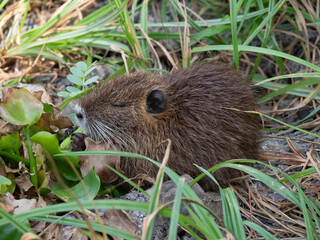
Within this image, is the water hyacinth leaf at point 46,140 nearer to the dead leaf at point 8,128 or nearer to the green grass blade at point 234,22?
the dead leaf at point 8,128

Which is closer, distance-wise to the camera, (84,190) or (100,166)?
(84,190)

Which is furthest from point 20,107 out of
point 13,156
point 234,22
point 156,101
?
point 234,22

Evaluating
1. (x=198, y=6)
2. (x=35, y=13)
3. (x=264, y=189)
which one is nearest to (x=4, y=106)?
(x=264, y=189)

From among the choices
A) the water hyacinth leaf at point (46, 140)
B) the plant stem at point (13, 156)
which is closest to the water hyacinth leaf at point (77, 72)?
the water hyacinth leaf at point (46, 140)

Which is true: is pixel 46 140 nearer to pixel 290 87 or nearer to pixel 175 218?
pixel 175 218

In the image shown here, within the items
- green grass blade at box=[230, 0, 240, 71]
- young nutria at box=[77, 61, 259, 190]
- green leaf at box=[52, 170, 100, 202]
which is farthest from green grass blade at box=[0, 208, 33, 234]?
green grass blade at box=[230, 0, 240, 71]

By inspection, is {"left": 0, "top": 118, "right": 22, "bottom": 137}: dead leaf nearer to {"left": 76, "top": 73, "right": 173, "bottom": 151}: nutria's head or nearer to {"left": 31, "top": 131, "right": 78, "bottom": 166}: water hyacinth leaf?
{"left": 31, "top": 131, "right": 78, "bottom": 166}: water hyacinth leaf
